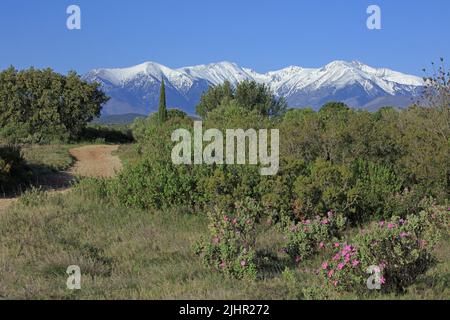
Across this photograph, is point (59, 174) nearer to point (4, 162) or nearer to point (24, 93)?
point (4, 162)

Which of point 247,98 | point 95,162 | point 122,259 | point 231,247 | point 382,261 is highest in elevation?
point 247,98

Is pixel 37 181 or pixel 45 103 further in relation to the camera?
pixel 45 103

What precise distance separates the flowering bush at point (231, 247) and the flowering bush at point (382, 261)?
116 cm

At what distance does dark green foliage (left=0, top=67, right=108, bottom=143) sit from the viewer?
115 ft

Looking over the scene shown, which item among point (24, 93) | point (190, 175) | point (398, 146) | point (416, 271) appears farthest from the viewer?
point (24, 93)

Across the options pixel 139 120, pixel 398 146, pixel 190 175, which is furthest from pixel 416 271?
pixel 139 120

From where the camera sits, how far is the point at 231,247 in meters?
6.86

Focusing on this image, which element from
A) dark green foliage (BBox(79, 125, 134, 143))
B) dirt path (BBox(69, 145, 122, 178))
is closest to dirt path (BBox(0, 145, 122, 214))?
dirt path (BBox(69, 145, 122, 178))

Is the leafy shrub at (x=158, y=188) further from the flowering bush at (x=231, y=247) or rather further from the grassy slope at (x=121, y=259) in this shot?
the flowering bush at (x=231, y=247)

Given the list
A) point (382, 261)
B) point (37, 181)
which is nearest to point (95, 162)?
point (37, 181)

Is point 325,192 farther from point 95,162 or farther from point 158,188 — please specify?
point 95,162

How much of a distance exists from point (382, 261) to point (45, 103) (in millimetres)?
32706
